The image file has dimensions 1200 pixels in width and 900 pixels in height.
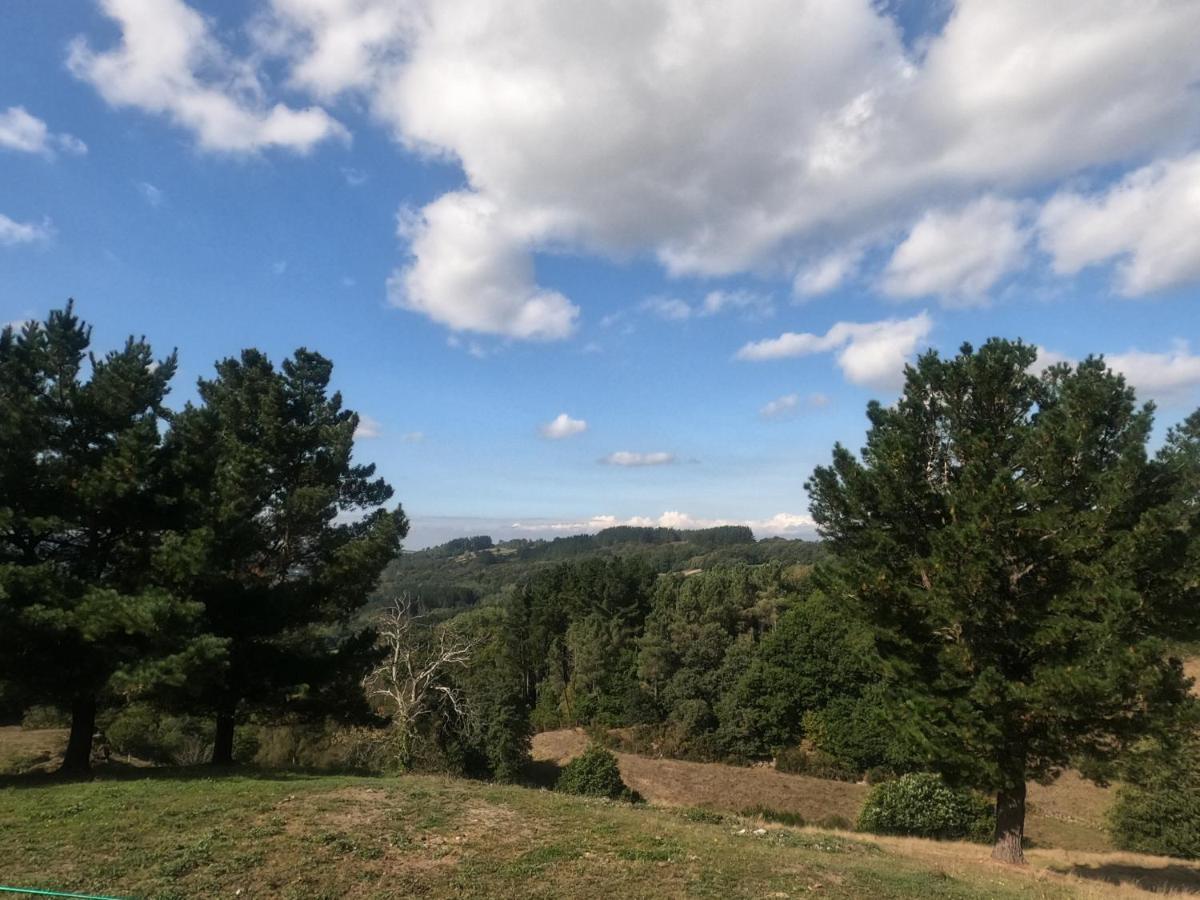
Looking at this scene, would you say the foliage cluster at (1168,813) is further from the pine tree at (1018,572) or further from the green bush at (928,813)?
the pine tree at (1018,572)

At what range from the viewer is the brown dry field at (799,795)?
94.8 ft

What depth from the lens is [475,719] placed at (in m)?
31.4

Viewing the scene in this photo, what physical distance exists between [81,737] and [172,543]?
4.45 meters

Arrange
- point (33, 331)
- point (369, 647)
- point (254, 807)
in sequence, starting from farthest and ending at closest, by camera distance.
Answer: point (369, 647)
point (33, 331)
point (254, 807)

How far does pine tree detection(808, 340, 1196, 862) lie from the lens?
1073cm

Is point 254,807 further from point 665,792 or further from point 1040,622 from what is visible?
point 665,792

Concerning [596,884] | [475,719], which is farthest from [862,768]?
[596,884]

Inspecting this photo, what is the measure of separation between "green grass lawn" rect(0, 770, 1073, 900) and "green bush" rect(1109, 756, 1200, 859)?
1454cm

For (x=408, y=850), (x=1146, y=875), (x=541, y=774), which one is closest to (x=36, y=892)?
(x=408, y=850)

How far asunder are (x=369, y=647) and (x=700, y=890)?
12094mm

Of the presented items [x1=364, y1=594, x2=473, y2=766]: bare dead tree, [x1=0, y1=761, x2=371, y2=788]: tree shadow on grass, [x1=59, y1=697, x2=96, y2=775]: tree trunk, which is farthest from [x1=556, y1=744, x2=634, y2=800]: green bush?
[x1=59, y1=697, x2=96, y2=775]: tree trunk

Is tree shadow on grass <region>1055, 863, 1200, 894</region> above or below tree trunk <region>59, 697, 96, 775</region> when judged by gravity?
below

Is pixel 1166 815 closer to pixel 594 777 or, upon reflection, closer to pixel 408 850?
pixel 594 777

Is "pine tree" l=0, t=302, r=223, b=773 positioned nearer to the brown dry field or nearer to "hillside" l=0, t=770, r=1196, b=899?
"hillside" l=0, t=770, r=1196, b=899
